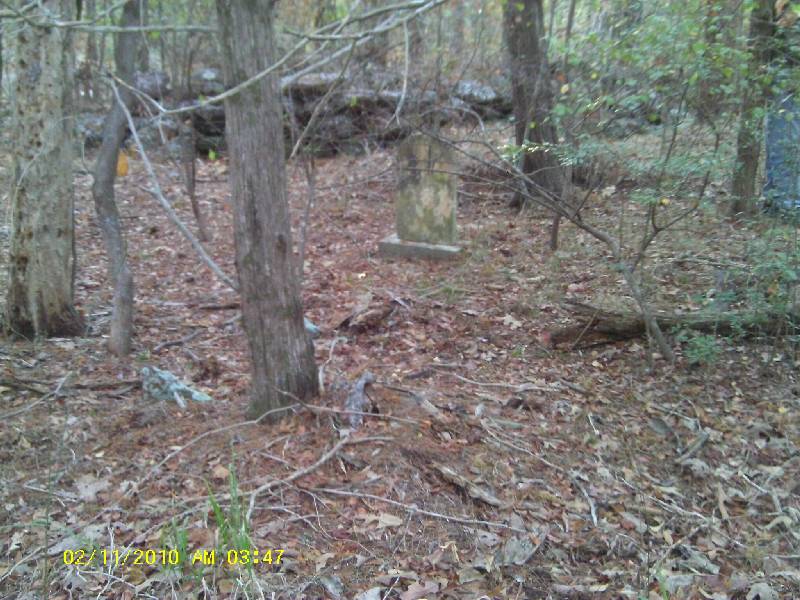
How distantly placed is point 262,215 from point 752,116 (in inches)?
182

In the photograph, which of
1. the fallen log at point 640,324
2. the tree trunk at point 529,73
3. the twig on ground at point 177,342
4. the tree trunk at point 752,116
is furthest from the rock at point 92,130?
the tree trunk at point 752,116

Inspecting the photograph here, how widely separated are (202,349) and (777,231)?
16.5 ft

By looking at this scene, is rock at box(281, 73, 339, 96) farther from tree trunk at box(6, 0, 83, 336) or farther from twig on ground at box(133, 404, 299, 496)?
twig on ground at box(133, 404, 299, 496)

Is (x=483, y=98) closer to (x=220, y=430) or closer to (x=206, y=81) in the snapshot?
(x=206, y=81)

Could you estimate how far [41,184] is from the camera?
5375 millimetres

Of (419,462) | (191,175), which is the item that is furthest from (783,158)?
(191,175)

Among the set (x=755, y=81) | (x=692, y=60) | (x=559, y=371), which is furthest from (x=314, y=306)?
(x=755, y=81)

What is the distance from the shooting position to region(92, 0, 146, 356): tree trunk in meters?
5.20

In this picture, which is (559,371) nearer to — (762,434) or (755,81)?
(762,434)

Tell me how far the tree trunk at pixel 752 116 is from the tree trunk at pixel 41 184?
5527 mm

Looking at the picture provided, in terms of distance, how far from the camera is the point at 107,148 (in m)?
5.22

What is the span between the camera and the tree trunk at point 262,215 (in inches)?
134

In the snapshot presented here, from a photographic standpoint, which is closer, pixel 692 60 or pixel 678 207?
pixel 692 60

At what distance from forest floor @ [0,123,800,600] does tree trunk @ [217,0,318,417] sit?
314mm
